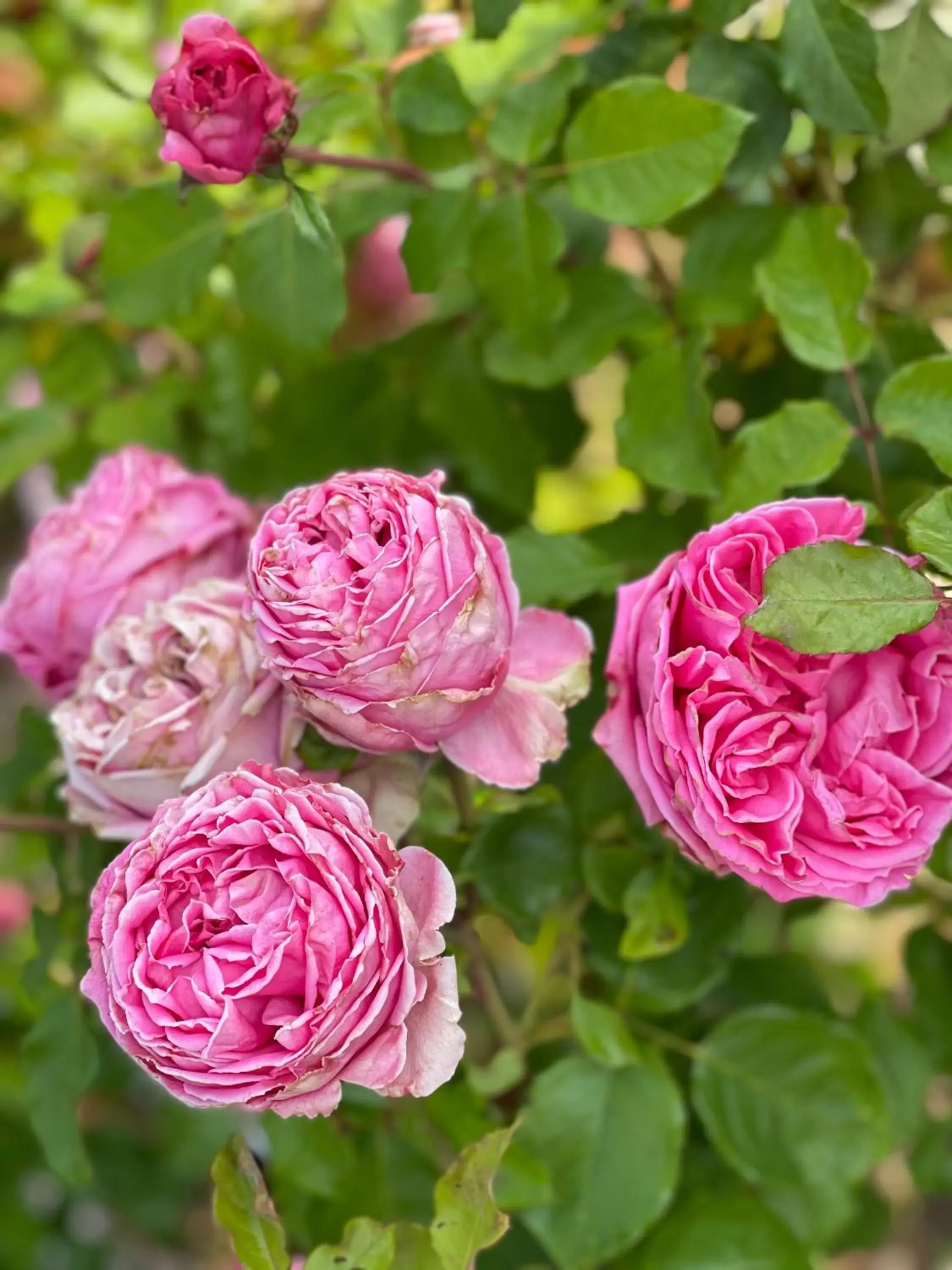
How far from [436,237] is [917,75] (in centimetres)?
26

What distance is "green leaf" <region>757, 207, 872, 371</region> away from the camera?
1.90 ft

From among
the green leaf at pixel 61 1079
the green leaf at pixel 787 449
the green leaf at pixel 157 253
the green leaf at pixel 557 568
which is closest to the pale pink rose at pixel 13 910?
the green leaf at pixel 61 1079

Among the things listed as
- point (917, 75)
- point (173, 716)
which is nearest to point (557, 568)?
A: point (173, 716)

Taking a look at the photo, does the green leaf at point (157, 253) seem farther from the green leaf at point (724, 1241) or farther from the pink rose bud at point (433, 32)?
the green leaf at point (724, 1241)

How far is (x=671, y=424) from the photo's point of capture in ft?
2.03

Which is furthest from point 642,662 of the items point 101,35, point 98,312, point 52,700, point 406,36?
point 101,35

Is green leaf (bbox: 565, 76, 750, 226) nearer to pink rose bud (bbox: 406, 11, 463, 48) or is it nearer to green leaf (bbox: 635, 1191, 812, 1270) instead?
pink rose bud (bbox: 406, 11, 463, 48)

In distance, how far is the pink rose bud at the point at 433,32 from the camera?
666mm

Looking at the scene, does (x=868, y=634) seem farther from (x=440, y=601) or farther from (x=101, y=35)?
(x=101, y=35)

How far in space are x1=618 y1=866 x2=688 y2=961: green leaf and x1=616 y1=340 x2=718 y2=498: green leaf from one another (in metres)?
0.19

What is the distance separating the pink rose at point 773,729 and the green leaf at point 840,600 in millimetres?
18

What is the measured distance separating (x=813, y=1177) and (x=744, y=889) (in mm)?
167

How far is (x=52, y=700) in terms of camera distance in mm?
634

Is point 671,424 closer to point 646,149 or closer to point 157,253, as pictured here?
point 646,149
